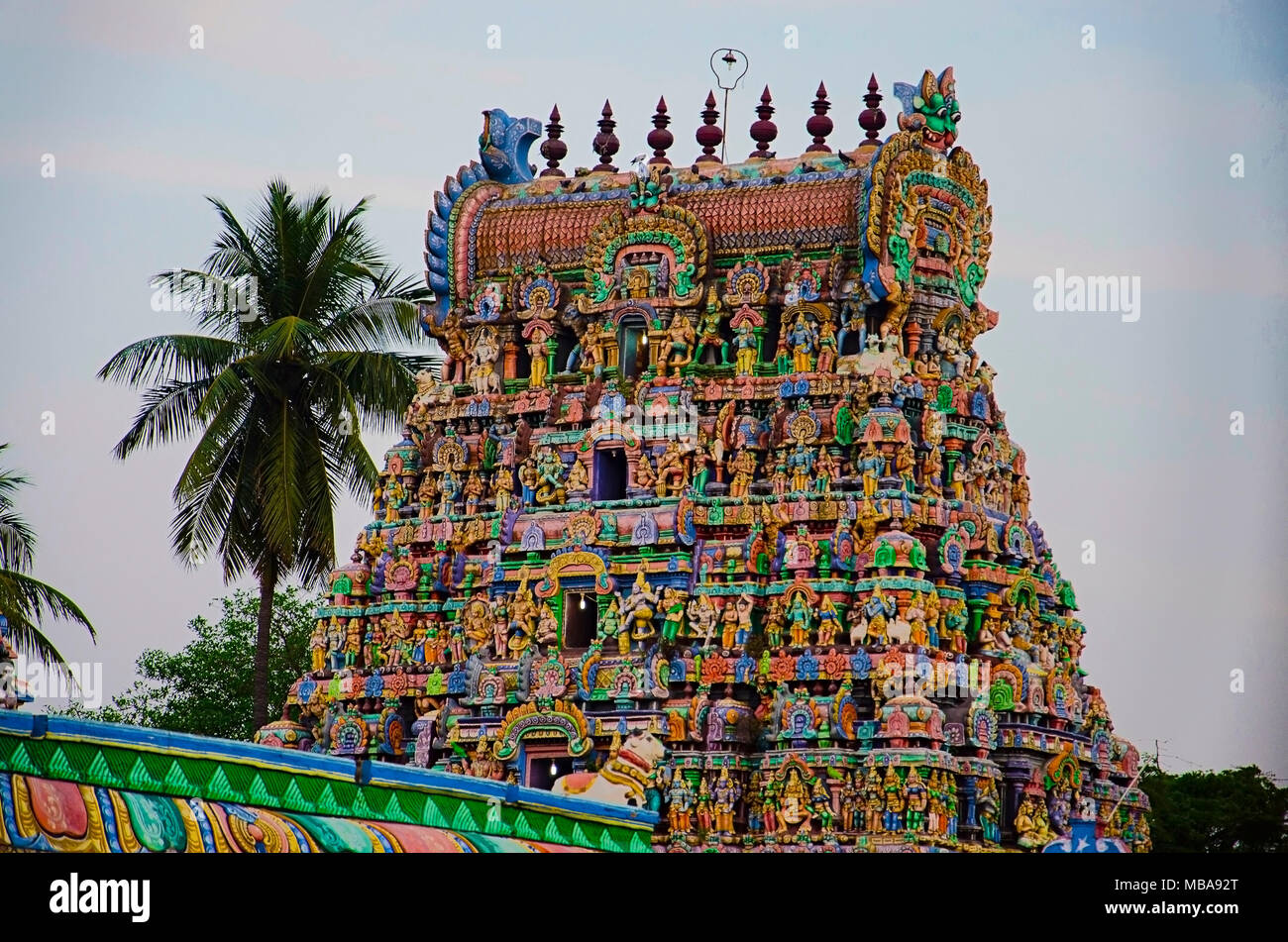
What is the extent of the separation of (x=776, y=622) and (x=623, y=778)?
3.59 metres

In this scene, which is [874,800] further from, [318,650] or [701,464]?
[318,650]

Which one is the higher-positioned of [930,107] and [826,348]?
[930,107]

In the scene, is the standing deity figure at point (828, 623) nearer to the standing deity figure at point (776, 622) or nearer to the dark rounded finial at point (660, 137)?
the standing deity figure at point (776, 622)

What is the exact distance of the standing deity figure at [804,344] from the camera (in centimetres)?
4697

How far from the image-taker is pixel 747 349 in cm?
4747

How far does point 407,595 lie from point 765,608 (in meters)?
6.37

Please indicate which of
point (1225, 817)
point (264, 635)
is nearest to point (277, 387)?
point (264, 635)

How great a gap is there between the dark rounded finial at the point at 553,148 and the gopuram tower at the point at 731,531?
103cm

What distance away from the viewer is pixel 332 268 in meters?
54.4

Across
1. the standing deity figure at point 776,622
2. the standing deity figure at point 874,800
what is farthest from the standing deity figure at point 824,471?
the standing deity figure at point 874,800

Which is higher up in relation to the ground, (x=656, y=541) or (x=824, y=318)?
(x=824, y=318)

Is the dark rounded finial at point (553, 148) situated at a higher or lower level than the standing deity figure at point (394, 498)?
higher
